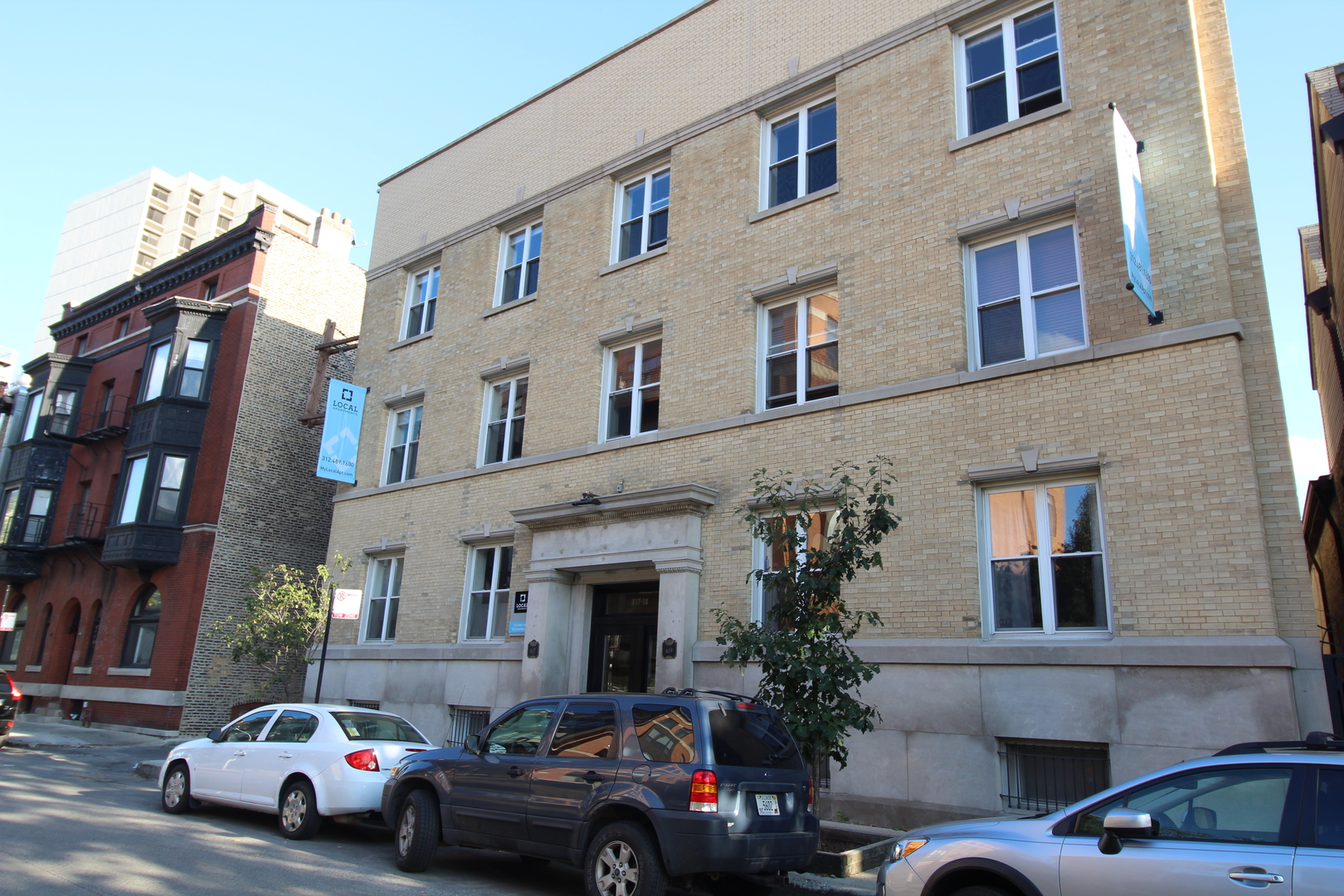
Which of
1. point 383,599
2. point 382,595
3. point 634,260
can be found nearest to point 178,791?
point 383,599

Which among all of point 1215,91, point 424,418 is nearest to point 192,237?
point 424,418

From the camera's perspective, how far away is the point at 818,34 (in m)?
15.2

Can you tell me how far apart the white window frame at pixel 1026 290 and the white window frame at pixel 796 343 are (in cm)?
197

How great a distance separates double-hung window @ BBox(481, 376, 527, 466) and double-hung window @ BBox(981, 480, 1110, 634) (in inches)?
377

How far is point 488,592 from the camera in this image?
1741 cm

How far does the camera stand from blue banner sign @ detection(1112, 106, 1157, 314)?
9898mm

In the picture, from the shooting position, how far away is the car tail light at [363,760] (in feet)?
33.3

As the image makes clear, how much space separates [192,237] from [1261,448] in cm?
9483

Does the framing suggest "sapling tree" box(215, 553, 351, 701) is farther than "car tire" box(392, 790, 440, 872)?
Yes

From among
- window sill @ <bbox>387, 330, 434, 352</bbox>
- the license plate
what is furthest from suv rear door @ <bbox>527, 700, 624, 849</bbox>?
window sill @ <bbox>387, 330, 434, 352</bbox>

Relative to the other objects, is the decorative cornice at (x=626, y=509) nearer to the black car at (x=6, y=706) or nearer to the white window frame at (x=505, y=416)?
the white window frame at (x=505, y=416)

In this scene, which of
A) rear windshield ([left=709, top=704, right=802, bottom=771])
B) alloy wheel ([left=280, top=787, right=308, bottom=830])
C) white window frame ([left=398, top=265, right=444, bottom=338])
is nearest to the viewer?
rear windshield ([left=709, top=704, right=802, bottom=771])

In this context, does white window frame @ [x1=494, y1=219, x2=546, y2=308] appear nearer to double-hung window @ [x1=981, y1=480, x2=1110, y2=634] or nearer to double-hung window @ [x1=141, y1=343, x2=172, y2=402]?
double-hung window @ [x1=981, y1=480, x2=1110, y2=634]

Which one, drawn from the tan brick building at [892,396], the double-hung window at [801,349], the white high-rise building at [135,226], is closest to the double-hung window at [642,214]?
the tan brick building at [892,396]
